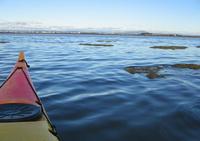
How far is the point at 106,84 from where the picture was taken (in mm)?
13969

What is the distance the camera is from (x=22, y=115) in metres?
6.42

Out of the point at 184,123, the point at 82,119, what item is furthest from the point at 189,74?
the point at 82,119

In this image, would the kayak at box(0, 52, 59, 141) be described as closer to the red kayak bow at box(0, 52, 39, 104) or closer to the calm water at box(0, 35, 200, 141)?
the red kayak bow at box(0, 52, 39, 104)

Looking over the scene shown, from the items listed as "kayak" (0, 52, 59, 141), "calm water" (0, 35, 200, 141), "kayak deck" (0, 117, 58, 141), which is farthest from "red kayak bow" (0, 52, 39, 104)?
A: "kayak deck" (0, 117, 58, 141)

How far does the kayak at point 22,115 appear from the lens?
5.24 metres

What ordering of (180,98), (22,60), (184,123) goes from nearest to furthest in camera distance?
1. (184,123)
2. (180,98)
3. (22,60)

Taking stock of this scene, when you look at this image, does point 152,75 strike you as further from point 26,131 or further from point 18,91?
point 26,131

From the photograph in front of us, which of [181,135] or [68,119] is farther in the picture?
[68,119]

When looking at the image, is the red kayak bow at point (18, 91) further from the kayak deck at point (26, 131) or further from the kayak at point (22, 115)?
the kayak deck at point (26, 131)

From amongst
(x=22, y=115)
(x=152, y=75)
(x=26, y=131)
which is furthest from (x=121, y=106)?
(x=152, y=75)

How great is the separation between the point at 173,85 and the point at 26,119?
31.0ft

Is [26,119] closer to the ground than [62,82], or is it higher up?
higher up

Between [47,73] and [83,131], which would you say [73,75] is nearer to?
A: [47,73]

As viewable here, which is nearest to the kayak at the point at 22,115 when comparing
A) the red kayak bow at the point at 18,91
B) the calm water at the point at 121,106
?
the red kayak bow at the point at 18,91
